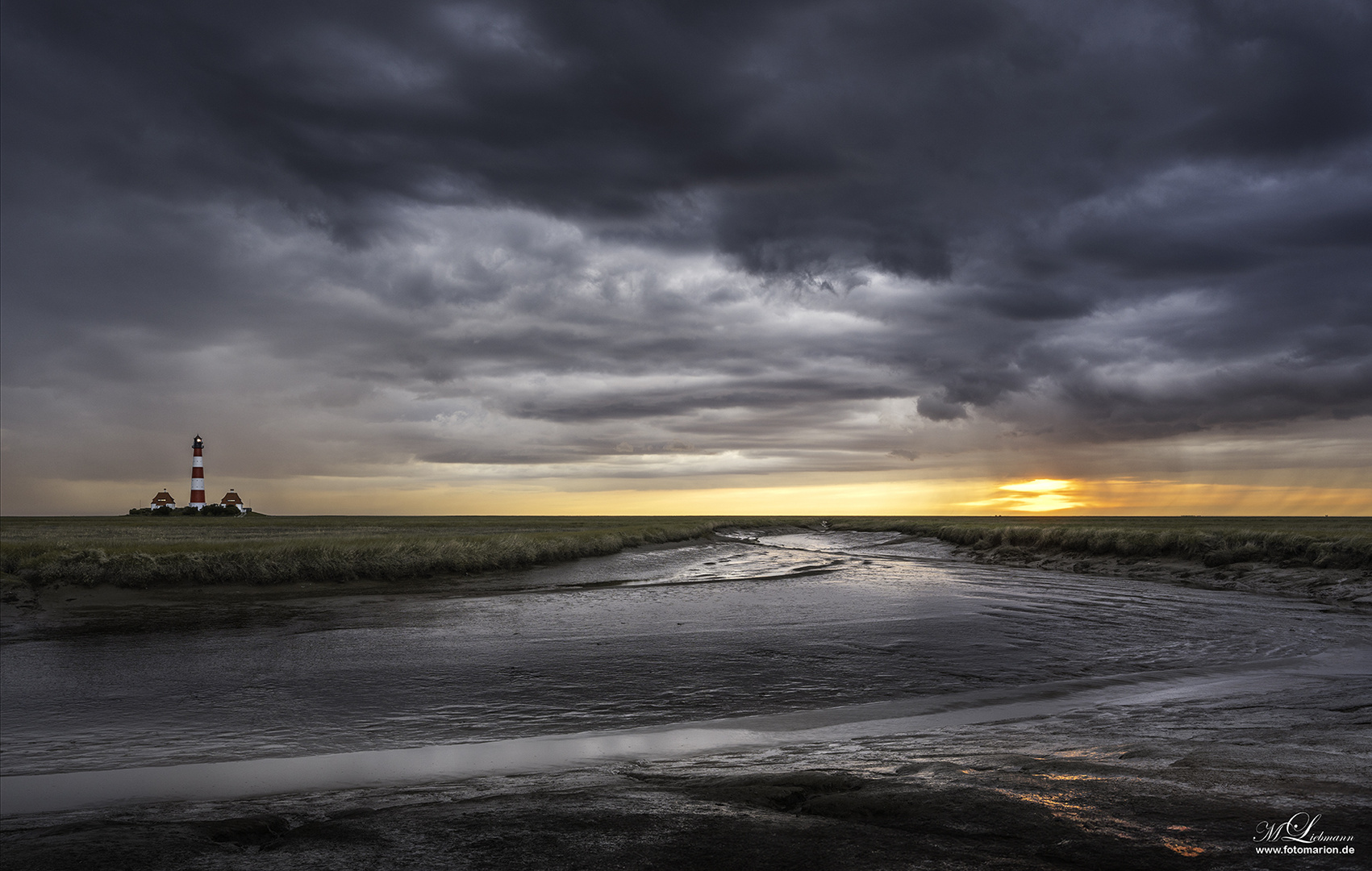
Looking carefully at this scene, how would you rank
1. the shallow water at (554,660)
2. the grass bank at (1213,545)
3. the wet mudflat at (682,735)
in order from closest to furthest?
the wet mudflat at (682,735)
the shallow water at (554,660)
the grass bank at (1213,545)

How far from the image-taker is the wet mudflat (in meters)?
4.63

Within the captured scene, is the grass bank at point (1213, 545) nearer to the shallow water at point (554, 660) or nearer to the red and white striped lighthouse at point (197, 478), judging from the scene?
the shallow water at point (554, 660)

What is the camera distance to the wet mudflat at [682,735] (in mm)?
4633

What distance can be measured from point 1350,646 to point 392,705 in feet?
57.0

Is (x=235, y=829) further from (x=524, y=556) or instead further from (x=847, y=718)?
(x=524, y=556)

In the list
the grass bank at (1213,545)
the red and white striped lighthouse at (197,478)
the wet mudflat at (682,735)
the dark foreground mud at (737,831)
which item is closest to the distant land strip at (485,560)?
→ the grass bank at (1213,545)

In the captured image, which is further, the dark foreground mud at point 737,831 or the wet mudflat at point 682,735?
the wet mudflat at point 682,735

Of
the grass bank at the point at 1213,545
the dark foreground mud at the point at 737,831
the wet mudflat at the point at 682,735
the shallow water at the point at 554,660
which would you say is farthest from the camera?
the grass bank at the point at 1213,545

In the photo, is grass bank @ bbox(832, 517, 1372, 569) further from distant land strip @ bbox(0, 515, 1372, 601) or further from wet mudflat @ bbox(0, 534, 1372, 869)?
wet mudflat @ bbox(0, 534, 1372, 869)

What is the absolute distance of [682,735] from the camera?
28.9 ft

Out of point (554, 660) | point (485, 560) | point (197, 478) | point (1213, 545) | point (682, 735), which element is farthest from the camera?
point (197, 478)

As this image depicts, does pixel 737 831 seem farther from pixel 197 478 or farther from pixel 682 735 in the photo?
pixel 197 478

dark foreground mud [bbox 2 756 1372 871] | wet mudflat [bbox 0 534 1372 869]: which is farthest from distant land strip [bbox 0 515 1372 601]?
dark foreground mud [bbox 2 756 1372 871]

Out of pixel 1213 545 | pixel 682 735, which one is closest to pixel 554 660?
pixel 682 735
